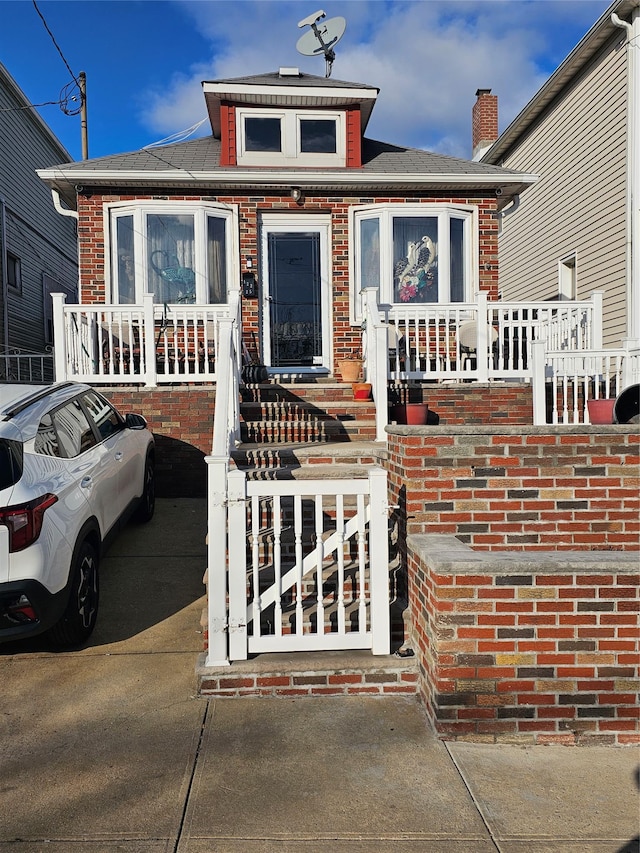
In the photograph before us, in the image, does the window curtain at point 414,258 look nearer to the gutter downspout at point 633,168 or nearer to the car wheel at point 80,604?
the gutter downspout at point 633,168

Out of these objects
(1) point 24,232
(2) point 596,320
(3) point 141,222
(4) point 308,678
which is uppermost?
(1) point 24,232

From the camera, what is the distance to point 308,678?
10.8 feet

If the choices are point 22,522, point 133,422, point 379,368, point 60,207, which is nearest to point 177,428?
point 133,422

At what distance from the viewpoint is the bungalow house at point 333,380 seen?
330 centimetres

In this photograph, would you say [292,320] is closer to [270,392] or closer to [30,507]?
[270,392]

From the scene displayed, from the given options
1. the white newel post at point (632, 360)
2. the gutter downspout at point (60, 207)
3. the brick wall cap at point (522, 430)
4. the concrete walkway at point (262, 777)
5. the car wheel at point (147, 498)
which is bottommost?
the concrete walkway at point (262, 777)

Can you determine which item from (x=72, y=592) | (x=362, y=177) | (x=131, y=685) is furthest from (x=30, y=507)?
(x=362, y=177)

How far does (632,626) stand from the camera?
9.65 feet

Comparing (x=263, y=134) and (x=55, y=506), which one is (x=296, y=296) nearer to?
(x=263, y=134)

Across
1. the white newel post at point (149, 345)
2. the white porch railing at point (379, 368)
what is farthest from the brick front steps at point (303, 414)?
the white newel post at point (149, 345)

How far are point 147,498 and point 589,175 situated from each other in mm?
9532

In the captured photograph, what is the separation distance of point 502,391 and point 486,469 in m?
3.85

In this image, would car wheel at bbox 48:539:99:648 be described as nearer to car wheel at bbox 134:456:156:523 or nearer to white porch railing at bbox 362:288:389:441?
car wheel at bbox 134:456:156:523

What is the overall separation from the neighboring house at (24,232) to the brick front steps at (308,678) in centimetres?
1001
